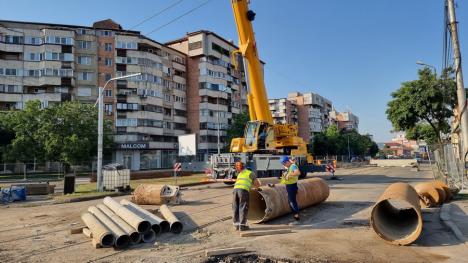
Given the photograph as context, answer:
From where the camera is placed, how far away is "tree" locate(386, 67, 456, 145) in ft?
82.9

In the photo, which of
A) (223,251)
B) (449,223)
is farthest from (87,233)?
(449,223)

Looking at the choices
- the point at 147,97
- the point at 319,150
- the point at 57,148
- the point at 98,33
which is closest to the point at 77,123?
the point at 57,148

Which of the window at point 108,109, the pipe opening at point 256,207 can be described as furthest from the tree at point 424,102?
the window at point 108,109

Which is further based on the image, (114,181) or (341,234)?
(114,181)

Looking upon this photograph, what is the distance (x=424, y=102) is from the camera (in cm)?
2616

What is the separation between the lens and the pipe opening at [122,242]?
7.41 meters

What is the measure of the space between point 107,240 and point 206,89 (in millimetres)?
61327

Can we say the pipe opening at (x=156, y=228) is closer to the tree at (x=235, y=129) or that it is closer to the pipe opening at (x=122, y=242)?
the pipe opening at (x=122, y=242)

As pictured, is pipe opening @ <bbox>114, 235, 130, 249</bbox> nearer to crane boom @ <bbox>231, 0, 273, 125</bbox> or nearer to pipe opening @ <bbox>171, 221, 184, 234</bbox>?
pipe opening @ <bbox>171, 221, 184, 234</bbox>

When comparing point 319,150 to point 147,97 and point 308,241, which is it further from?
point 308,241

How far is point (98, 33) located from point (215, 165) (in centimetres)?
4816

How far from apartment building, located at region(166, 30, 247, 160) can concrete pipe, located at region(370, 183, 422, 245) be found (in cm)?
5719

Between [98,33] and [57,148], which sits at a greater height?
[98,33]

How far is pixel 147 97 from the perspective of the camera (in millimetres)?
60656
